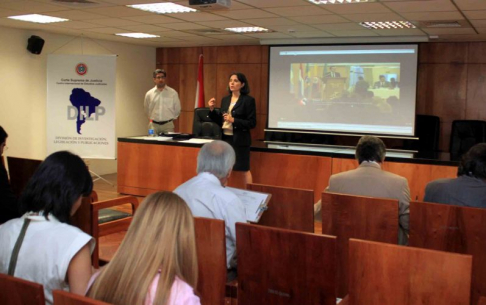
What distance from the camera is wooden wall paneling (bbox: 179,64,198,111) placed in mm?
10438

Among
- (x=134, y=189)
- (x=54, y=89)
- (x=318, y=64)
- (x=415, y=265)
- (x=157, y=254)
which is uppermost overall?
(x=318, y=64)

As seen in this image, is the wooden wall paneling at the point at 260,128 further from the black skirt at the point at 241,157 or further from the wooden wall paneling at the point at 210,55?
the black skirt at the point at 241,157

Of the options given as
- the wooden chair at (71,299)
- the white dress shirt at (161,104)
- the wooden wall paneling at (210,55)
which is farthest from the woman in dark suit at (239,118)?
the wooden chair at (71,299)

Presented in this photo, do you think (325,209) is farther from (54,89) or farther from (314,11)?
(54,89)

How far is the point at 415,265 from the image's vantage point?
1.95 meters

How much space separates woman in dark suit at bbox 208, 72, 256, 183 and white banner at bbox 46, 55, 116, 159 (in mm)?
2543

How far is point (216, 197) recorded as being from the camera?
9.01 feet

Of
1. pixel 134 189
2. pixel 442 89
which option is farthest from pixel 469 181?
pixel 442 89

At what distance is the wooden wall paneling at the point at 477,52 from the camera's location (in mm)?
8258

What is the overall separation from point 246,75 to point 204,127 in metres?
2.41

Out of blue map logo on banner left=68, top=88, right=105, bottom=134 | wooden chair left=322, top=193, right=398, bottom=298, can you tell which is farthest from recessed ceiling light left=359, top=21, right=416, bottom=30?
wooden chair left=322, top=193, right=398, bottom=298

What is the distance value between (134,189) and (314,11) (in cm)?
353

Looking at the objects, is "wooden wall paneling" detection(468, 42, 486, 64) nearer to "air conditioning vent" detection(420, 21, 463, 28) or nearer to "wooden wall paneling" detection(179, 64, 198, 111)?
"air conditioning vent" detection(420, 21, 463, 28)

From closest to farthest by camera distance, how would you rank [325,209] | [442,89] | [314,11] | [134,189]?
1. [325,209]
2. [314,11]
3. [134,189]
4. [442,89]
